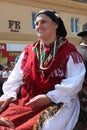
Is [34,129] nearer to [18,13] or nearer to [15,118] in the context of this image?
[15,118]

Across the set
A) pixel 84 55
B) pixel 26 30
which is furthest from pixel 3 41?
pixel 84 55

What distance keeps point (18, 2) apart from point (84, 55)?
2283 cm

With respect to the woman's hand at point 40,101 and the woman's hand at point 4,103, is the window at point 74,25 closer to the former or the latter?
the woman's hand at point 4,103

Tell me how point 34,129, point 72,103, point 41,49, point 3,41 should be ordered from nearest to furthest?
point 34,129
point 72,103
point 41,49
point 3,41

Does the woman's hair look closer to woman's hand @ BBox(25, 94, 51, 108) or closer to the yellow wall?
woman's hand @ BBox(25, 94, 51, 108)

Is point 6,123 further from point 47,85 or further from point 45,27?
point 45,27

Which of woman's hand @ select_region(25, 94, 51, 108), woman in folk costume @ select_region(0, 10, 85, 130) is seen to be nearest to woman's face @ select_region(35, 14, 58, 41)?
woman in folk costume @ select_region(0, 10, 85, 130)

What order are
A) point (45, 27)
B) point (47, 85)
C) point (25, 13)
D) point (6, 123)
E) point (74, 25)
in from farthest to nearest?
point (74, 25) < point (25, 13) < point (45, 27) < point (47, 85) < point (6, 123)

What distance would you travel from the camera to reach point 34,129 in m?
3.18

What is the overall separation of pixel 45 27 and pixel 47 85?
53 cm

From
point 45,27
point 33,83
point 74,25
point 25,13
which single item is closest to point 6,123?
point 33,83

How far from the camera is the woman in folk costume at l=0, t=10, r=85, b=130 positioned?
3299 millimetres

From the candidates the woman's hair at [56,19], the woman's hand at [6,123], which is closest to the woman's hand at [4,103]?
the woman's hand at [6,123]

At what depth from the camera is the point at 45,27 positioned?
3.55 metres
